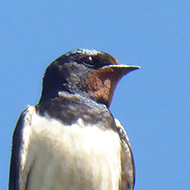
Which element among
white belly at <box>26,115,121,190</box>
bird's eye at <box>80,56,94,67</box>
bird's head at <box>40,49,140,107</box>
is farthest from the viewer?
bird's eye at <box>80,56,94,67</box>

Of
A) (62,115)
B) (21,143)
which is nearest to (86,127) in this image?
(62,115)

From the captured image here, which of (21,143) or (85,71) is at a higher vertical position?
(85,71)

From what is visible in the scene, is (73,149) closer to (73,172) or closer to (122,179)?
(73,172)

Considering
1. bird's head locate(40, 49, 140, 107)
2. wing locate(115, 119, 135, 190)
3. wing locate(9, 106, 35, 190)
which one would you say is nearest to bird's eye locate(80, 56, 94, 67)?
bird's head locate(40, 49, 140, 107)

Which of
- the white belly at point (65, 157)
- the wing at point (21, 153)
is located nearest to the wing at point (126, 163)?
the white belly at point (65, 157)

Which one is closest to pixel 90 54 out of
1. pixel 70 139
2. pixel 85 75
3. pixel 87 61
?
pixel 87 61

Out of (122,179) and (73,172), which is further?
(122,179)

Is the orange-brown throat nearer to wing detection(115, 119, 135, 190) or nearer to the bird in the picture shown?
the bird
